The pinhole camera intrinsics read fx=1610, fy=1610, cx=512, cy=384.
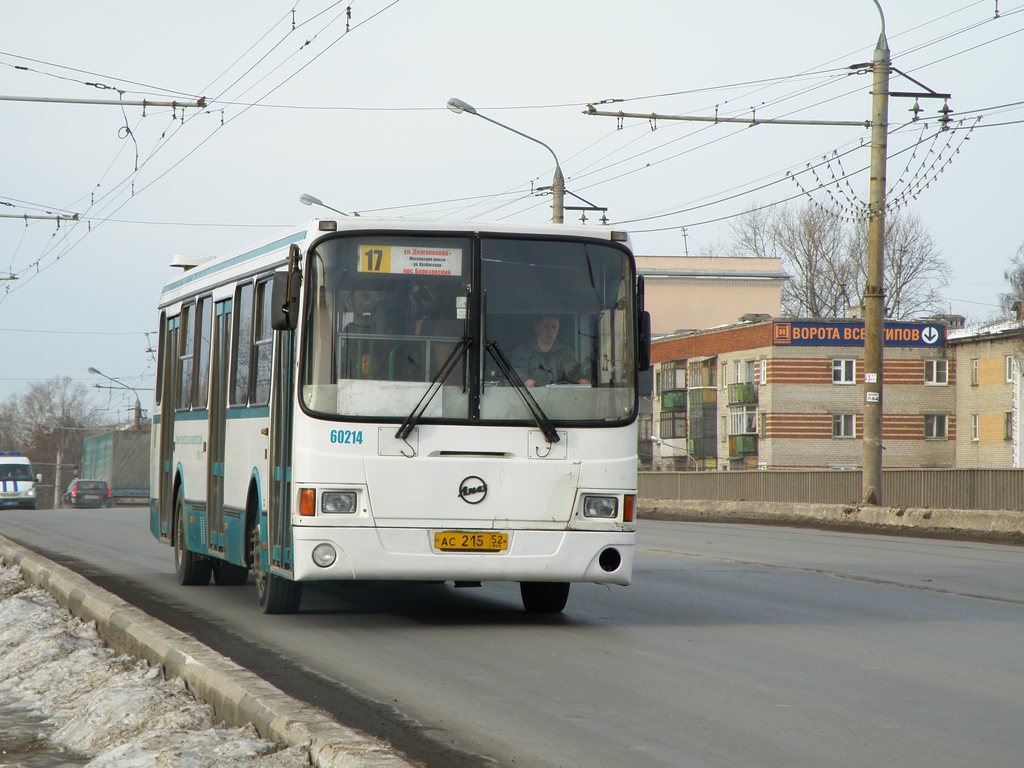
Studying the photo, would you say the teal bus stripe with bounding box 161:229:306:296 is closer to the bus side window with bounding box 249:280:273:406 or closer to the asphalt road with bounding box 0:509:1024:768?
the bus side window with bounding box 249:280:273:406

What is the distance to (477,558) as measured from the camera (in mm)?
11047

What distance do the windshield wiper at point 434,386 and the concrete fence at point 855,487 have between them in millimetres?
19819

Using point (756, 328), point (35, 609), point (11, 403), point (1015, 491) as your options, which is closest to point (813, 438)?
point (756, 328)

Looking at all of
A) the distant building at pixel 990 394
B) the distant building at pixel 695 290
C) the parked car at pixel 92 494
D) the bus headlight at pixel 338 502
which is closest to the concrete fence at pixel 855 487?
the bus headlight at pixel 338 502

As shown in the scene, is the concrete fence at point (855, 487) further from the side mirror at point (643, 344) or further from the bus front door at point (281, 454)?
the bus front door at point (281, 454)

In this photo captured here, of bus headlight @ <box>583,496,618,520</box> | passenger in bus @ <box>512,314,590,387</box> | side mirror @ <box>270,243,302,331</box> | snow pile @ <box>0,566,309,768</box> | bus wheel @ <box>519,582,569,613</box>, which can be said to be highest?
side mirror @ <box>270,243,302,331</box>

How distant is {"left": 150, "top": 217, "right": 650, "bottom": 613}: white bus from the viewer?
36.1 ft

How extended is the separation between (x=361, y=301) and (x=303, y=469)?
123 cm

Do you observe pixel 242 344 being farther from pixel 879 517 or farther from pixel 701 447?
pixel 701 447

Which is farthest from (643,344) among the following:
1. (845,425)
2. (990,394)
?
(845,425)

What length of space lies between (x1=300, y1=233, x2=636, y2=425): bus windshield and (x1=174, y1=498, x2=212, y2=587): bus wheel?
189 inches

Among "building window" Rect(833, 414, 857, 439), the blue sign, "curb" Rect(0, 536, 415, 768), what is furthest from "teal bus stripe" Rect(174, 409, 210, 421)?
"building window" Rect(833, 414, 857, 439)

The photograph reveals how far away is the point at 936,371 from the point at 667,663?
248 ft

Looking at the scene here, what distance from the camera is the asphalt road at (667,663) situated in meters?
6.94
